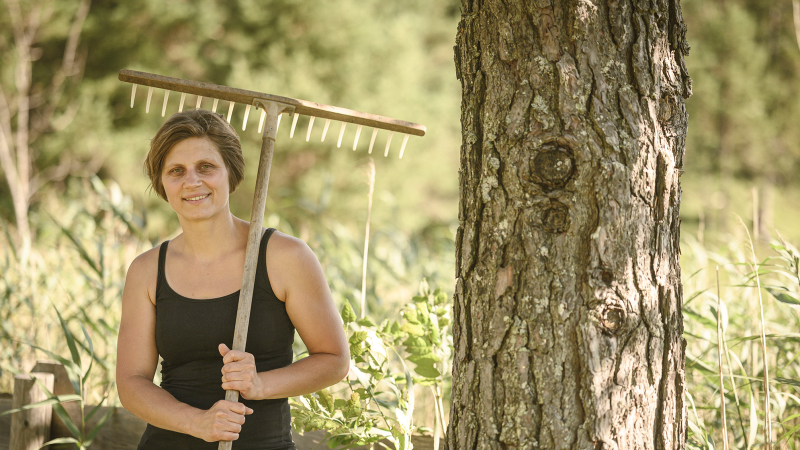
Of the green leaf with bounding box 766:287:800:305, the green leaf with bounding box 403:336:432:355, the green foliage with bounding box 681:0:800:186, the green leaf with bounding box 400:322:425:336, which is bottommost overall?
the green leaf with bounding box 403:336:432:355

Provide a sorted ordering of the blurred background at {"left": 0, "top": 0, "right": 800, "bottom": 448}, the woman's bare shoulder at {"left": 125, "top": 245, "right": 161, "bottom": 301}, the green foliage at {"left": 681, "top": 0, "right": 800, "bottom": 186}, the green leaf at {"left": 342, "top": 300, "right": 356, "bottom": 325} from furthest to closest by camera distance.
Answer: the green foliage at {"left": 681, "top": 0, "right": 800, "bottom": 186}
the blurred background at {"left": 0, "top": 0, "right": 800, "bottom": 448}
the green leaf at {"left": 342, "top": 300, "right": 356, "bottom": 325}
the woman's bare shoulder at {"left": 125, "top": 245, "right": 161, "bottom": 301}

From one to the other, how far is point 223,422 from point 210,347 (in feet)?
0.79

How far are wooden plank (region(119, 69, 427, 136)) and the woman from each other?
0.37 ft

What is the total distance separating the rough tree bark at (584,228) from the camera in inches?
46.0

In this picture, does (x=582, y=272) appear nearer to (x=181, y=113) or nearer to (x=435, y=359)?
(x=435, y=359)

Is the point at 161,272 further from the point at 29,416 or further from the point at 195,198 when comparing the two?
the point at 29,416

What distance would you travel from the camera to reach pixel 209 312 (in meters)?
1.55

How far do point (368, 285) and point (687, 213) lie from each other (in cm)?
1466

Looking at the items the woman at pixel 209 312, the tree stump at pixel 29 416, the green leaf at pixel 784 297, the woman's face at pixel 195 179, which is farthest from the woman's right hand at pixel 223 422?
the green leaf at pixel 784 297

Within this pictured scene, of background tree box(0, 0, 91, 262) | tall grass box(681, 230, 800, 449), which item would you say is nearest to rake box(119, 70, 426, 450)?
tall grass box(681, 230, 800, 449)

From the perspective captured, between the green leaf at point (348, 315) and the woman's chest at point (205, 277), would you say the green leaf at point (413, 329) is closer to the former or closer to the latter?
the green leaf at point (348, 315)

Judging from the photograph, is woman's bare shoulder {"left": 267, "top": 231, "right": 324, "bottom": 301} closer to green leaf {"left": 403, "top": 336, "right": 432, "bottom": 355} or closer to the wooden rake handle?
the wooden rake handle

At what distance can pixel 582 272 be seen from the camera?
3.85ft

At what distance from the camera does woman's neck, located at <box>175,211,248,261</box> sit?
1615mm
